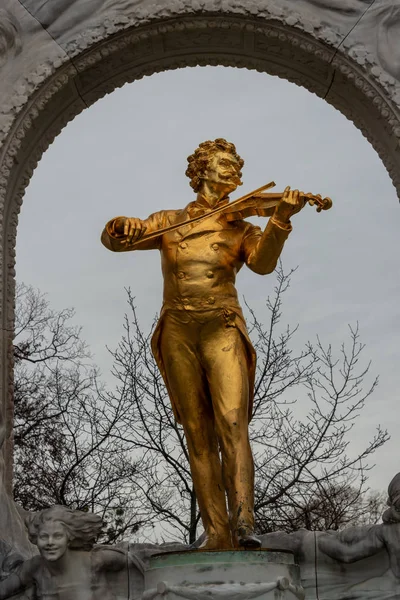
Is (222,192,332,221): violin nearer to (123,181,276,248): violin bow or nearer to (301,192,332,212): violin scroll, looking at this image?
(123,181,276,248): violin bow

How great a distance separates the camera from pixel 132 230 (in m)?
7.33

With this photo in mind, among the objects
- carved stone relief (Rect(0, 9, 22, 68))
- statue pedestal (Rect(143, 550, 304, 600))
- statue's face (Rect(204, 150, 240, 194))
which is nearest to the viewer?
statue pedestal (Rect(143, 550, 304, 600))

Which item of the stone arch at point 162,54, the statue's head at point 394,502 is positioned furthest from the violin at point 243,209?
the statue's head at point 394,502

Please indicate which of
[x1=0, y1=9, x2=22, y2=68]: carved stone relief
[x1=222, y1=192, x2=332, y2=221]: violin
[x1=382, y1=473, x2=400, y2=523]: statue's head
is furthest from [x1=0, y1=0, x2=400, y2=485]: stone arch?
[x1=382, y1=473, x2=400, y2=523]: statue's head

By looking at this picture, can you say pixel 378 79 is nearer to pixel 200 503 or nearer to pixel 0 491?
pixel 200 503

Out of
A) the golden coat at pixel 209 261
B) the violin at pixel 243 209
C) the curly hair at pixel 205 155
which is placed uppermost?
the curly hair at pixel 205 155

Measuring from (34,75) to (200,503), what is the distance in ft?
10.5

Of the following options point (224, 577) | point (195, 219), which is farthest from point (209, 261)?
point (224, 577)

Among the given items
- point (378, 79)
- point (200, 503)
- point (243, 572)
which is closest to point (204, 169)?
point (378, 79)

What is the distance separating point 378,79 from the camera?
8.35m

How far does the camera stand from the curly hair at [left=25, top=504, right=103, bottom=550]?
7.04 metres

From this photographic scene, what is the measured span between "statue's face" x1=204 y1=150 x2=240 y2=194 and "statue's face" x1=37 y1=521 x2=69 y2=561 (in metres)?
2.29

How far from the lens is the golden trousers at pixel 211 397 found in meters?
7.09

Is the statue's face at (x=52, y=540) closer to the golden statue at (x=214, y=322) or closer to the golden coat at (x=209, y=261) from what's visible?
the golden statue at (x=214, y=322)
